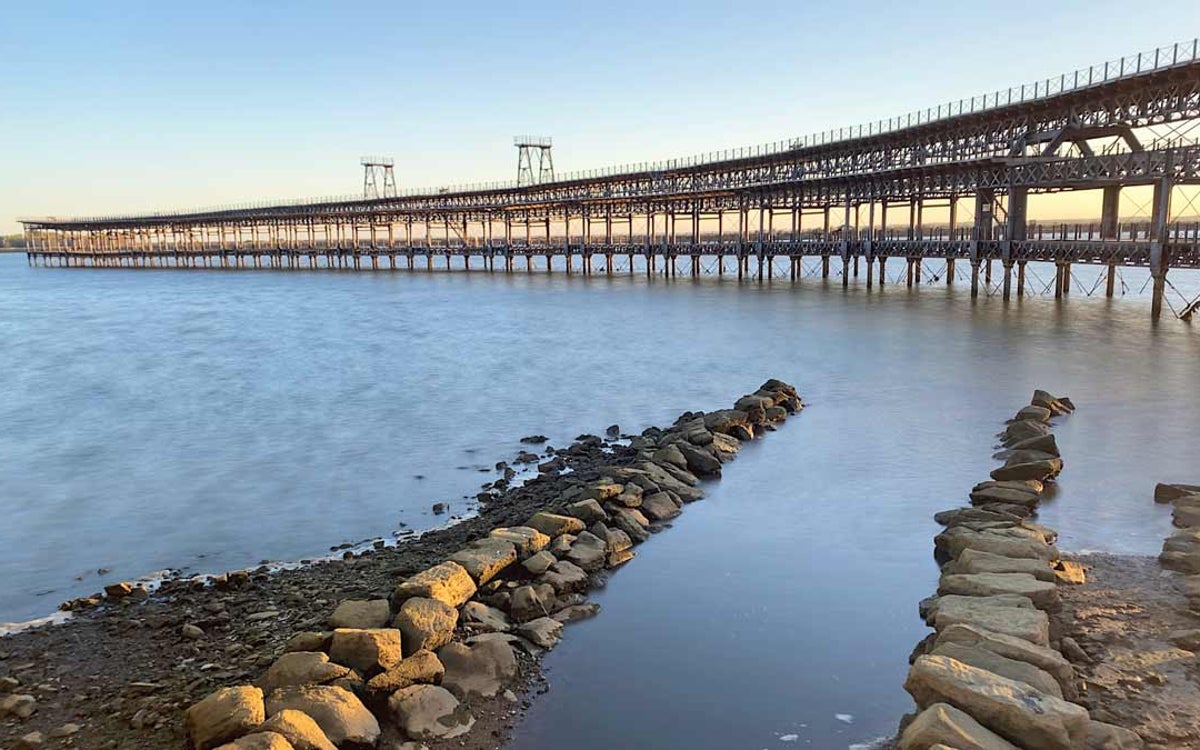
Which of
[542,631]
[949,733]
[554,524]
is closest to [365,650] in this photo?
[542,631]

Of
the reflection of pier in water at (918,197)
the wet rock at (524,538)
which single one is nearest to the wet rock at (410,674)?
→ the wet rock at (524,538)

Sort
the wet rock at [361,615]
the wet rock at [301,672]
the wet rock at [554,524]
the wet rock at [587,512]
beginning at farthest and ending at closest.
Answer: the wet rock at [587,512] < the wet rock at [554,524] < the wet rock at [361,615] < the wet rock at [301,672]

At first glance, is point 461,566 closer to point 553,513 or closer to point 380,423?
point 553,513

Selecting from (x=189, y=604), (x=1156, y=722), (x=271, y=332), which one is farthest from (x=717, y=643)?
(x=271, y=332)

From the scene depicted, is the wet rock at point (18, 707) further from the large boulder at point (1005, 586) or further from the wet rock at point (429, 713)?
the large boulder at point (1005, 586)

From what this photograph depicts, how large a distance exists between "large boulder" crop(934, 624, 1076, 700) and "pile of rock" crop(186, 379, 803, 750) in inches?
144

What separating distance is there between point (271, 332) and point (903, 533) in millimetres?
35565

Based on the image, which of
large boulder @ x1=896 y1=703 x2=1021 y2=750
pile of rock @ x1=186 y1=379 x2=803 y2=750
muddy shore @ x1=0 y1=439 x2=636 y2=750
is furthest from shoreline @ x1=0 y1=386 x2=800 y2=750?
large boulder @ x1=896 y1=703 x2=1021 y2=750

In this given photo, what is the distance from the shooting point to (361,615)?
7.95m

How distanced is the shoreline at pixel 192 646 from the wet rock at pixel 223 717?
33 cm

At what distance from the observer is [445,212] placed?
3688 inches

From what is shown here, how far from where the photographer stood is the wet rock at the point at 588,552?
32.5 ft

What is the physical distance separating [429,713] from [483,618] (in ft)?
5.19

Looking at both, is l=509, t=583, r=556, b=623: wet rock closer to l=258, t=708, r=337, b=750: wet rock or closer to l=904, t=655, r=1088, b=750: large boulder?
l=258, t=708, r=337, b=750: wet rock
